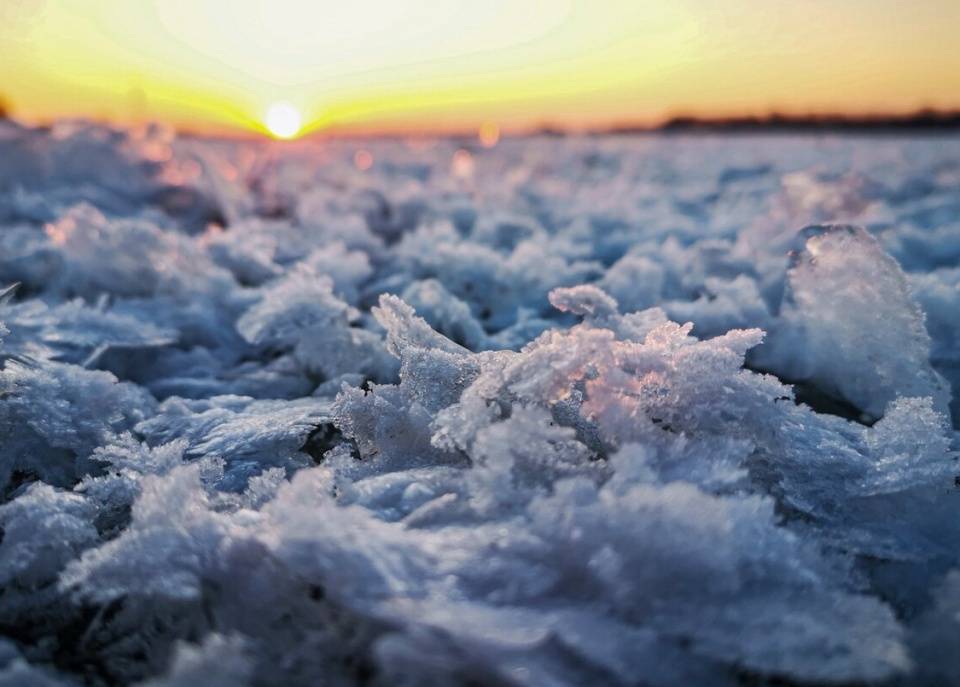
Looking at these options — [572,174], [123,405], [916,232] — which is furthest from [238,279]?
[572,174]

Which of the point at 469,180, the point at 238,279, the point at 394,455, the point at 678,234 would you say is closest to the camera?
the point at 394,455

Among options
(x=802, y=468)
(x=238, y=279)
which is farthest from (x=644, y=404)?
(x=238, y=279)

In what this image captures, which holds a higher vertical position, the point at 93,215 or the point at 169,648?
the point at 93,215

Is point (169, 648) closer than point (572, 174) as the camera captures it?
Yes

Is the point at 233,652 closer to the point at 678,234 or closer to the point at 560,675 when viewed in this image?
the point at 560,675

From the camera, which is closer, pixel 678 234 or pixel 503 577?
pixel 503 577

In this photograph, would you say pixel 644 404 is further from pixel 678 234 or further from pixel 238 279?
pixel 678 234

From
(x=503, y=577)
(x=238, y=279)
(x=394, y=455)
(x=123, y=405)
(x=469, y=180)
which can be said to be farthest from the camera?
(x=469, y=180)

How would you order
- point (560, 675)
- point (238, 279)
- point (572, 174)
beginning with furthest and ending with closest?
point (572, 174), point (238, 279), point (560, 675)

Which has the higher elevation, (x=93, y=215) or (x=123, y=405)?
(x=93, y=215)
